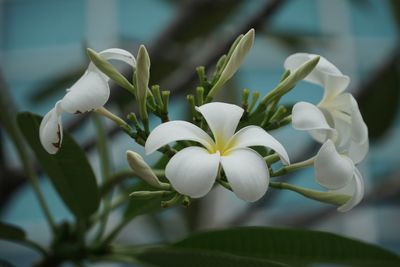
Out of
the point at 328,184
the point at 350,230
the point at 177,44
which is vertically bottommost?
the point at 350,230

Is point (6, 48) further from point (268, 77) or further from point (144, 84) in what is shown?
point (144, 84)

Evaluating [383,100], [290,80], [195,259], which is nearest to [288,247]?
[195,259]

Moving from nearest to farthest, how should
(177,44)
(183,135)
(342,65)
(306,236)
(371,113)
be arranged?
A: (183,135) < (306,236) < (371,113) < (177,44) < (342,65)

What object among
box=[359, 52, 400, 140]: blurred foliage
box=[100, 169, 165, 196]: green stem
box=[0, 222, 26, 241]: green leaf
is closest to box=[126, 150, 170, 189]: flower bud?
box=[100, 169, 165, 196]: green stem

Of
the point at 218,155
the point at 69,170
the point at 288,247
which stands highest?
the point at 218,155

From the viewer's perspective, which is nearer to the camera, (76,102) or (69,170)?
(76,102)

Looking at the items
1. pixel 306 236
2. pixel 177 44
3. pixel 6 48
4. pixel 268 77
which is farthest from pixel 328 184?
pixel 6 48

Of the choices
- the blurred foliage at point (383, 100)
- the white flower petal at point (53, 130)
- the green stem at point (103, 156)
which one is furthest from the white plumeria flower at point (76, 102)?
the blurred foliage at point (383, 100)

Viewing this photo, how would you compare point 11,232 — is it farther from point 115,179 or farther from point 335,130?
point 335,130
